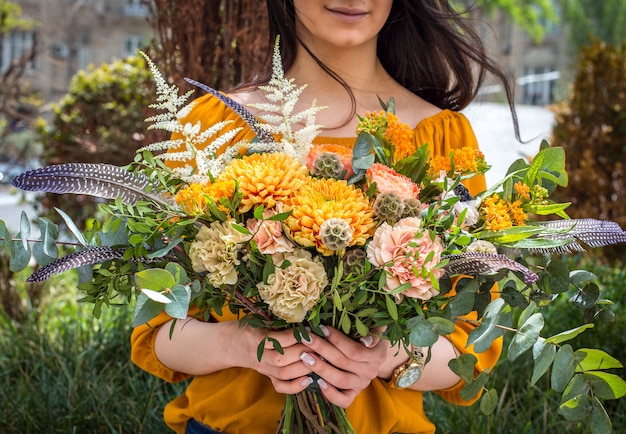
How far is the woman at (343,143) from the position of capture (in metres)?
1.48

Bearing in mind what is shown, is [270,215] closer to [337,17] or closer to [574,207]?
[337,17]

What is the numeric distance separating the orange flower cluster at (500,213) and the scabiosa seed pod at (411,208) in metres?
0.12

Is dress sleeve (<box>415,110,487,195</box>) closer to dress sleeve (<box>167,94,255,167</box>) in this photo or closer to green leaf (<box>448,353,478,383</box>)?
dress sleeve (<box>167,94,255,167</box>)

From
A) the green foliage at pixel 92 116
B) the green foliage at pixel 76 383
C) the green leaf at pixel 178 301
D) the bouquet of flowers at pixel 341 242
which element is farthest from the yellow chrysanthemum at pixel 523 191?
the green foliage at pixel 92 116

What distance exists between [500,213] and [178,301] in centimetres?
56

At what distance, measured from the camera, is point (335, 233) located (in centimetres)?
120

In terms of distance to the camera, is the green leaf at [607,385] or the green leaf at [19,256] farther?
the green leaf at [19,256]

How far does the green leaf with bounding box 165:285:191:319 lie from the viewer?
115 cm

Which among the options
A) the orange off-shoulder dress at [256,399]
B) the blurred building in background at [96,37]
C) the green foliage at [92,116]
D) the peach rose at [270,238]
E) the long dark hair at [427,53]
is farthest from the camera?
the blurred building in background at [96,37]

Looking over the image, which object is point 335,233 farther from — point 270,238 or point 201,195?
point 201,195

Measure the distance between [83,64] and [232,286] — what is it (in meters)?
36.6

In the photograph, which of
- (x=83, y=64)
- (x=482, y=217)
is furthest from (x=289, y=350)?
(x=83, y=64)

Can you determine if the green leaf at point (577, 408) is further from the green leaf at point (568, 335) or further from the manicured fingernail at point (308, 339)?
the manicured fingernail at point (308, 339)

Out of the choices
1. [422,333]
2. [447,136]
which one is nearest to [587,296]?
[422,333]
